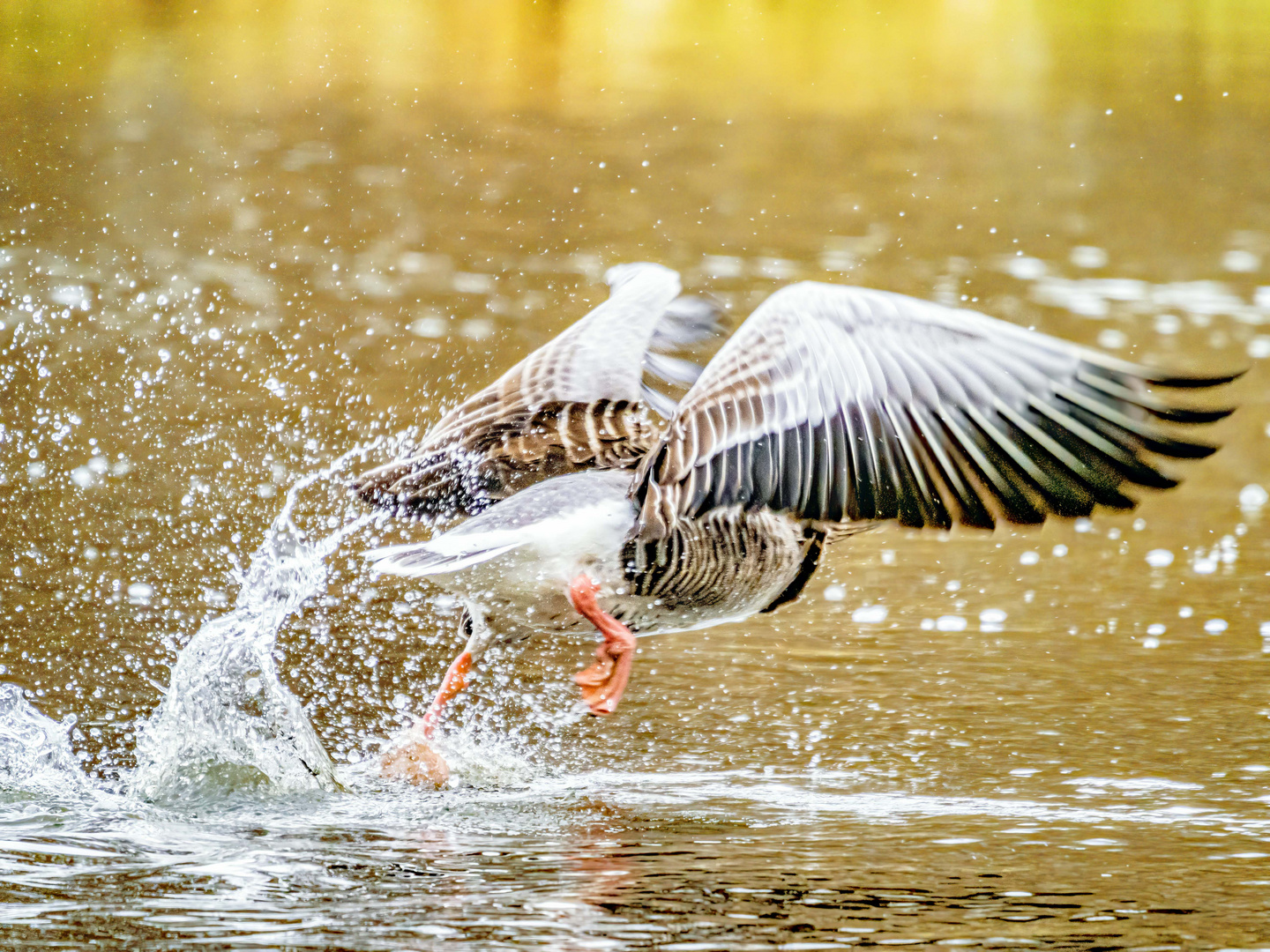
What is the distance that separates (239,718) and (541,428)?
138 centimetres

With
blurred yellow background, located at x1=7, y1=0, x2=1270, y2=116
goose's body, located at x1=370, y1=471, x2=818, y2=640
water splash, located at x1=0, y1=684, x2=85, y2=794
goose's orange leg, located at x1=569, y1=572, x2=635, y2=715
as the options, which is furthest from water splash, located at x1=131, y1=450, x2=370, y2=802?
blurred yellow background, located at x1=7, y1=0, x2=1270, y2=116

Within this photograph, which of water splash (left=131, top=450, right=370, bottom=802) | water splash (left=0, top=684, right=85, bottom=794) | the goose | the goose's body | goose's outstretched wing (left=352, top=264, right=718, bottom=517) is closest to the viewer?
the goose

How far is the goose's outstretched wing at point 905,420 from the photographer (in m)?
4.09

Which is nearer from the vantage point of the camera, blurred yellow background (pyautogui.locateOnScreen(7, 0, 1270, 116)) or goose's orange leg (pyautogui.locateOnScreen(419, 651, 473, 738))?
goose's orange leg (pyautogui.locateOnScreen(419, 651, 473, 738))

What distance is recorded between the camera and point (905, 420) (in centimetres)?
423

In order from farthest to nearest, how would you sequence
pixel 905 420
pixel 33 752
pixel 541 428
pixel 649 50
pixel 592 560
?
1. pixel 649 50
2. pixel 541 428
3. pixel 592 560
4. pixel 33 752
5. pixel 905 420

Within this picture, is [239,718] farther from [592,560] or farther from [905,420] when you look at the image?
[905,420]

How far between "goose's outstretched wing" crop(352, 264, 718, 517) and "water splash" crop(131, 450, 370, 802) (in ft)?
1.72

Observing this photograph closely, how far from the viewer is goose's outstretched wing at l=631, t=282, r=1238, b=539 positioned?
409 cm

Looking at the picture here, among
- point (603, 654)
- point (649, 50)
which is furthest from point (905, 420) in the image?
point (649, 50)

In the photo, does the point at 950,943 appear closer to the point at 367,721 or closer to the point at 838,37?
the point at 367,721

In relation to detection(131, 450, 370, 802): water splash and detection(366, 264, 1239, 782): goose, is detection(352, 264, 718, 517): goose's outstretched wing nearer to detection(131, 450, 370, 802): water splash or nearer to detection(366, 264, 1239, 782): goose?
detection(131, 450, 370, 802): water splash

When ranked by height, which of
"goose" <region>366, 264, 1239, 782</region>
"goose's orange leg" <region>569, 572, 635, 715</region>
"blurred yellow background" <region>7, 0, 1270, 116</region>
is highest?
"blurred yellow background" <region>7, 0, 1270, 116</region>

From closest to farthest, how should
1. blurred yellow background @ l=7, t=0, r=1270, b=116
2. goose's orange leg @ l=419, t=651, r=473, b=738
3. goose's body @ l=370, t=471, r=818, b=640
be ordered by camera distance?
goose's body @ l=370, t=471, r=818, b=640 → goose's orange leg @ l=419, t=651, r=473, b=738 → blurred yellow background @ l=7, t=0, r=1270, b=116
